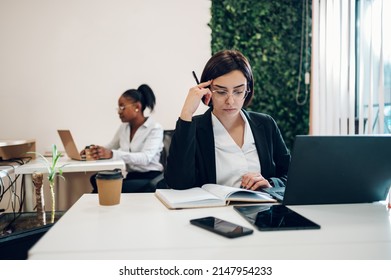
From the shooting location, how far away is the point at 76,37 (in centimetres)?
307

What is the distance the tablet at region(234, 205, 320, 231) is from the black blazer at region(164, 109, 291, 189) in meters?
0.31

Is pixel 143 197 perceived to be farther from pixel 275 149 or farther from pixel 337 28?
pixel 337 28

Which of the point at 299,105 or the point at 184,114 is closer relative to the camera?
the point at 184,114

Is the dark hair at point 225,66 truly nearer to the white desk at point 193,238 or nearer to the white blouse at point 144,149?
the white desk at point 193,238

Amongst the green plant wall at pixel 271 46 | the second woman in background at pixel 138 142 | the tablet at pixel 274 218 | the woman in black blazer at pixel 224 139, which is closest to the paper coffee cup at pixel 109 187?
the woman in black blazer at pixel 224 139

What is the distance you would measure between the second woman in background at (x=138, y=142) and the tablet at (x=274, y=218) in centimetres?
143

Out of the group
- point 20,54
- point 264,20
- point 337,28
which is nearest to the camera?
point 337,28

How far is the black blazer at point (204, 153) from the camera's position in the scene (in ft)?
4.00

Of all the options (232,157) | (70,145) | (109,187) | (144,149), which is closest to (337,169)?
(232,157)

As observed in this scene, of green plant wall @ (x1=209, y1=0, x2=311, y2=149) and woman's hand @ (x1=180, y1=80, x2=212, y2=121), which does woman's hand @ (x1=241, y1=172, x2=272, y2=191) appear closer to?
woman's hand @ (x1=180, y1=80, x2=212, y2=121)

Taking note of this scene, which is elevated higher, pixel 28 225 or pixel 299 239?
pixel 299 239

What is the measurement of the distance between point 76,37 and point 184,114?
2257 millimetres

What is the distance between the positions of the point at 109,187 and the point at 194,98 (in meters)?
0.47

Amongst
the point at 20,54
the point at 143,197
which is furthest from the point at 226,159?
the point at 20,54
